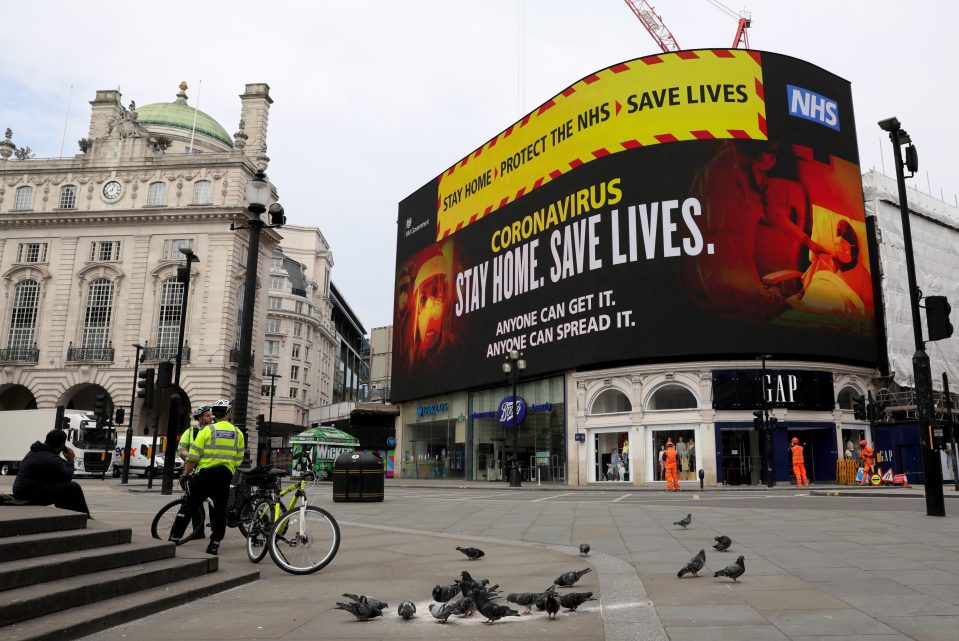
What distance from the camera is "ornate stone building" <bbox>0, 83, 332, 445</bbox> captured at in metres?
56.3

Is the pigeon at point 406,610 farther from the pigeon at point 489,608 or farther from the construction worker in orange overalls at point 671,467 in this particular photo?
the construction worker in orange overalls at point 671,467

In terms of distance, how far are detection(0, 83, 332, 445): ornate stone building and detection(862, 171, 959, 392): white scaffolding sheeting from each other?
43.8 metres

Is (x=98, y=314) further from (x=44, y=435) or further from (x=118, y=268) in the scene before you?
(x=44, y=435)

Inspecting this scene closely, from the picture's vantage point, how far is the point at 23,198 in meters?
60.0

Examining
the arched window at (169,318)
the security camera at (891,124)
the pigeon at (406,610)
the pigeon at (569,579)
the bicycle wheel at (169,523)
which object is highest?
the arched window at (169,318)

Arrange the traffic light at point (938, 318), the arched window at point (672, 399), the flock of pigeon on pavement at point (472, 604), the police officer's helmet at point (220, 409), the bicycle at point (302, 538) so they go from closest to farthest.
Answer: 1. the flock of pigeon on pavement at point (472, 604)
2. the bicycle at point (302, 538)
3. the police officer's helmet at point (220, 409)
4. the traffic light at point (938, 318)
5. the arched window at point (672, 399)

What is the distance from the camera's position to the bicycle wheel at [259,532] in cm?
858

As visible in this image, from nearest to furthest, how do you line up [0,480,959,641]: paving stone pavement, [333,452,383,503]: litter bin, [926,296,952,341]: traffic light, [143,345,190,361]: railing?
[0,480,959,641]: paving stone pavement < [926,296,952,341]: traffic light < [333,452,383,503]: litter bin < [143,345,190,361]: railing

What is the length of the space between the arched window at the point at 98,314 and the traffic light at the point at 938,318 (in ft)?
187

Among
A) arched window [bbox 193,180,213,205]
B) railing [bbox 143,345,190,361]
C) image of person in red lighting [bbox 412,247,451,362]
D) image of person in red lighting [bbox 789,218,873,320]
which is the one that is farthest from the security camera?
arched window [bbox 193,180,213,205]

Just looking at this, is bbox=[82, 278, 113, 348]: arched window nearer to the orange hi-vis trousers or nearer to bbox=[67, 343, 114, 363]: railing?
bbox=[67, 343, 114, 363]: railing

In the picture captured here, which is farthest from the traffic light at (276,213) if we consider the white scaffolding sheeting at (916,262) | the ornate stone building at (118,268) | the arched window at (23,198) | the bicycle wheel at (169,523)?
the arched window at (23,198)

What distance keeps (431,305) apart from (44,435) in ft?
83.5

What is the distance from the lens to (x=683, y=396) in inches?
1447
